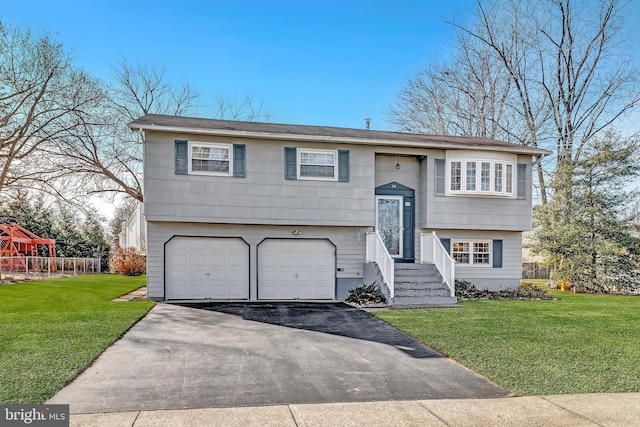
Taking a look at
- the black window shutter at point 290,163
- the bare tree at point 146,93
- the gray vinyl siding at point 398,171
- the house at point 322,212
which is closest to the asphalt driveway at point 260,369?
the house at point 322,212

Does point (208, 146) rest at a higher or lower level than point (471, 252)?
higher

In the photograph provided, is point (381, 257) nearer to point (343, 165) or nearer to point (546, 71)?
point (343, 165)

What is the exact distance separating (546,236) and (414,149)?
846 centimetres

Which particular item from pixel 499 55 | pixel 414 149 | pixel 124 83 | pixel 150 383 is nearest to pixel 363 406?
pixel 150 383

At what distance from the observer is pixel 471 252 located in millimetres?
14359

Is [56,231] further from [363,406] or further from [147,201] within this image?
[363,406]

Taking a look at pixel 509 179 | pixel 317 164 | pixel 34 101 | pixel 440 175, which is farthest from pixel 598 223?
pixel 34 101

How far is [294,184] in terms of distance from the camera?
1264 cm

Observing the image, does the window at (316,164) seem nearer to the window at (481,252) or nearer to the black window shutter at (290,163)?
the black window shutter at (290,163)

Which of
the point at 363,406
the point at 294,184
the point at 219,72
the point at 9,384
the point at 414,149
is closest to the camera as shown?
the point at 363,406

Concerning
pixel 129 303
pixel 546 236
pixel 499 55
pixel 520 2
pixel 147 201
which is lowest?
pixel 129 303

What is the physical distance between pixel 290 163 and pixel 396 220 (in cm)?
422

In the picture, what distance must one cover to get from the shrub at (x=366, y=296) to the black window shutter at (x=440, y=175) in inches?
159

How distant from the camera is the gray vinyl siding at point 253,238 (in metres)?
12.2
